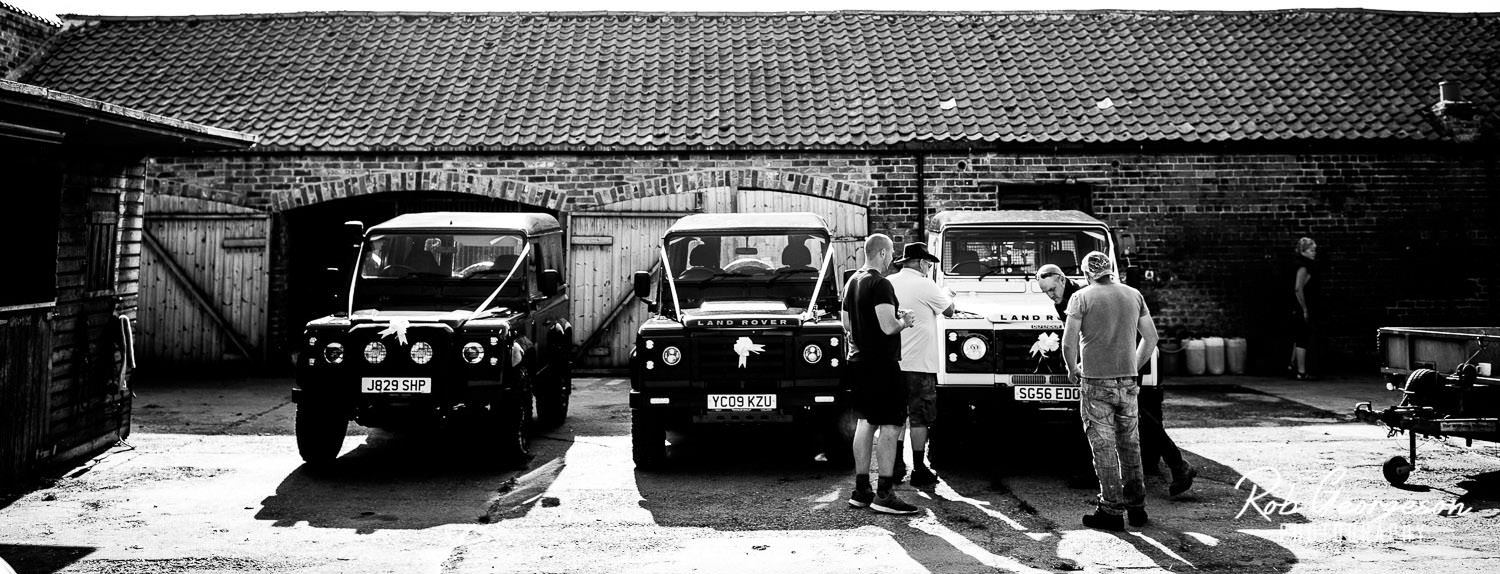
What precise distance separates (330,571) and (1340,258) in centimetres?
1328

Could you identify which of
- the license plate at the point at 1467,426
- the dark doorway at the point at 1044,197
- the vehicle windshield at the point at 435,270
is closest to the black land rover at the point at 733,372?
the vehicle windshield at the point at 435,270

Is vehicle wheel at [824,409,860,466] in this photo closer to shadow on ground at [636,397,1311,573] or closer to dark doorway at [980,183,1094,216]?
shadow on ground at [636,397,1311,573]

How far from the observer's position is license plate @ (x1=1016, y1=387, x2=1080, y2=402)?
7953mm

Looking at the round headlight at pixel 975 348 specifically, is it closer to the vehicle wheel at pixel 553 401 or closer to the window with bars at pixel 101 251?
the vehicle wheel at pixel 553 401

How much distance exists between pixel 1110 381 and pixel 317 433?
18.6 ft

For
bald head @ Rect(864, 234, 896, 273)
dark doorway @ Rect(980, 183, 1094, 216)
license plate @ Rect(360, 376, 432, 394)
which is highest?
dark doorway @ Rect(980, 183, 1094, 216)

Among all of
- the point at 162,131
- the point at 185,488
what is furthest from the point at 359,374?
the point at 162,131

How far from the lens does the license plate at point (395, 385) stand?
308 inches

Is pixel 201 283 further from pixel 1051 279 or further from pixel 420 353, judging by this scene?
pixel 1051 279

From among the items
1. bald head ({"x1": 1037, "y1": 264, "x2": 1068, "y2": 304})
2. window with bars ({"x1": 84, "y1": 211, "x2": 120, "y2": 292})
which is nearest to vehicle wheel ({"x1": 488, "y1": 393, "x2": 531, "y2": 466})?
window with bars ({"x1": 84, "y1": 211, "x2": 120, "y2": 292})

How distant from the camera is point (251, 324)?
557 inches

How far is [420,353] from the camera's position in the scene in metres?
7.85

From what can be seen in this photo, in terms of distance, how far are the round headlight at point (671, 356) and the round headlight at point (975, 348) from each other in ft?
7.19

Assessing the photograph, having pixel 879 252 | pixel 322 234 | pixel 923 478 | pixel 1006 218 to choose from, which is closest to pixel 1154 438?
pixel 923 478
